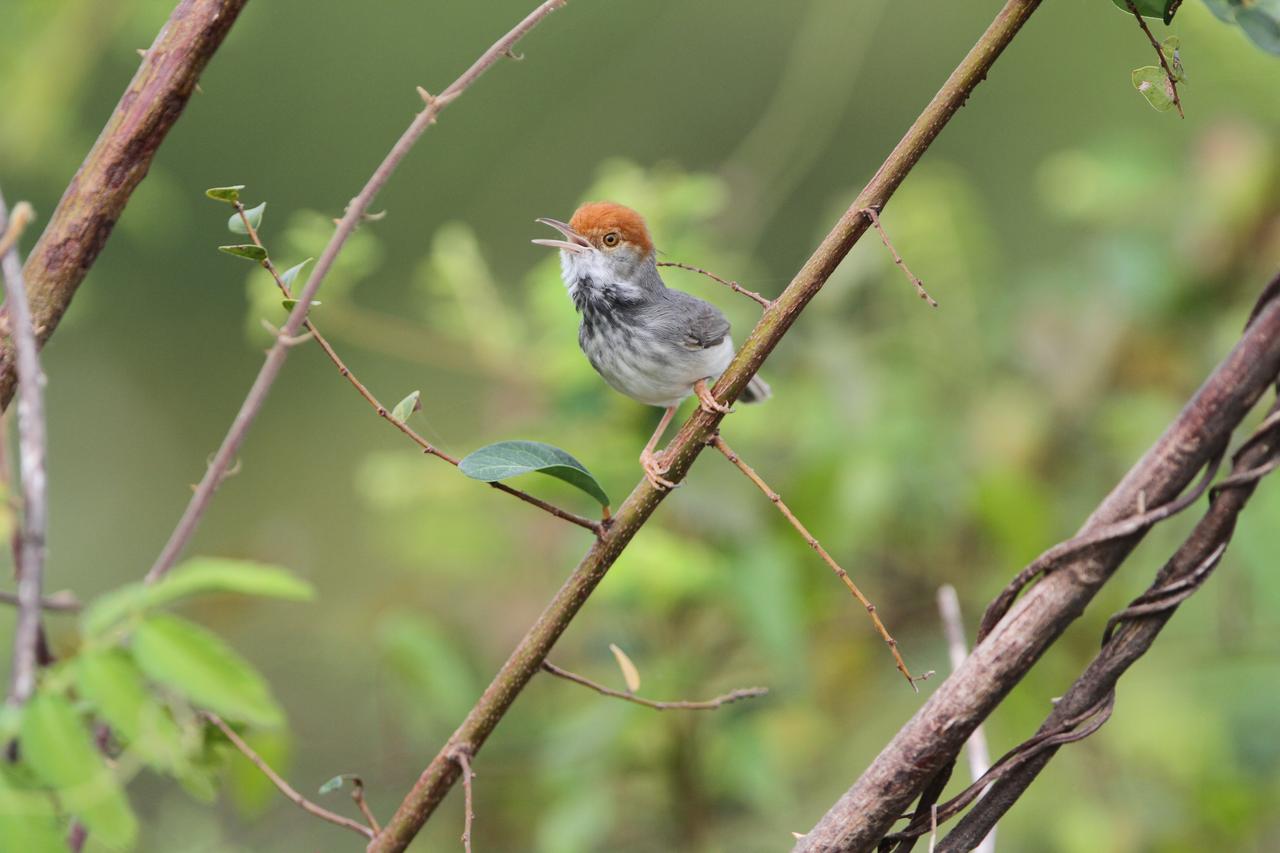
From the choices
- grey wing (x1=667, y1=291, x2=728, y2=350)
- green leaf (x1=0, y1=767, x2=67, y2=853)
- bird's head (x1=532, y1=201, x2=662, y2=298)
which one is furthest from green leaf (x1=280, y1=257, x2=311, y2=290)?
grey wing (x1=667, y1=291, x2=728, y2=350)

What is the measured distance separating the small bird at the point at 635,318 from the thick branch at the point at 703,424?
736mm

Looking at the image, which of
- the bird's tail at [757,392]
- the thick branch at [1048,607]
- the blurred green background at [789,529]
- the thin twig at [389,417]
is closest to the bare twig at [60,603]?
the thin twig at [389,417]

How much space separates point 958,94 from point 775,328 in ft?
0.72

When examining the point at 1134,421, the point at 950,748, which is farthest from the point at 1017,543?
the point at 950,748

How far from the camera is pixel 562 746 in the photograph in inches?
85.5

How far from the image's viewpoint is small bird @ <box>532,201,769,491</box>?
71.7 inches

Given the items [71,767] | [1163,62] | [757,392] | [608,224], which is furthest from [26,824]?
[757,392]

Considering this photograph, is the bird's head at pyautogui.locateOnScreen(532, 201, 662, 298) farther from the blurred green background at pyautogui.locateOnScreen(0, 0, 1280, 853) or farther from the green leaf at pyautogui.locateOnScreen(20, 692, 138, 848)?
the green leaf at pyautogui.locateOnScreen(20, 692, 138, 848)

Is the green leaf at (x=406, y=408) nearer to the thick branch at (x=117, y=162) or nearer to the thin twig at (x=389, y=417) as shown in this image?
the thin twig at (x=389, y=417)

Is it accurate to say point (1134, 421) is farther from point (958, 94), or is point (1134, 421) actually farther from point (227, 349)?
point (227, 349)

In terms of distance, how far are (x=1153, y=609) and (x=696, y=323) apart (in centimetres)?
112

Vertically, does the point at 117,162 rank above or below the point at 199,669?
above

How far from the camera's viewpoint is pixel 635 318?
6.40ft

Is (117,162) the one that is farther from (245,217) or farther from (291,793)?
(291,793)
